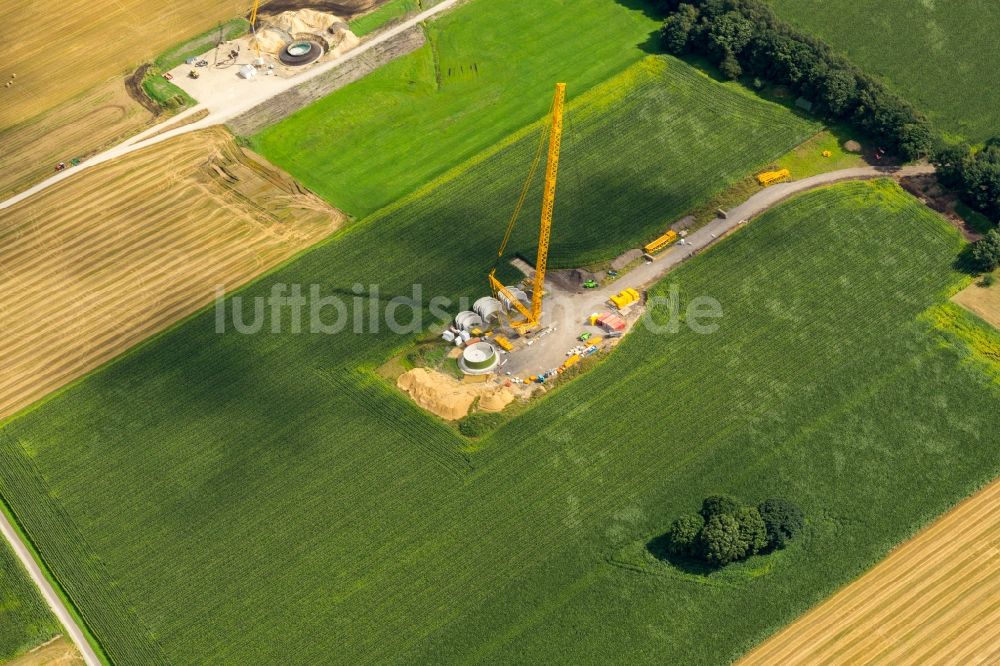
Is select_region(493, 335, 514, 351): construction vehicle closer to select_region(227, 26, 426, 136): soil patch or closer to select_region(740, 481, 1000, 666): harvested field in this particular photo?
select_region(740, 481, 1000, 666): harvested field

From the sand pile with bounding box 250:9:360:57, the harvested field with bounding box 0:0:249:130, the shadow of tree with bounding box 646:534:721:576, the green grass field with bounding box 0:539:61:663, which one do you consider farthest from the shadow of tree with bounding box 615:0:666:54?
the green grass field with bounding box 0:539:61:663

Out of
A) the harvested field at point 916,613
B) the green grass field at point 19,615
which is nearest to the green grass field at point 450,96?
the green grass field at point 19,615

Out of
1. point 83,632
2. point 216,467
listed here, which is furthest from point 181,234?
point 83,632

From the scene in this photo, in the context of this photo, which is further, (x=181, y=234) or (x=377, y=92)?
(x=377, y=92)

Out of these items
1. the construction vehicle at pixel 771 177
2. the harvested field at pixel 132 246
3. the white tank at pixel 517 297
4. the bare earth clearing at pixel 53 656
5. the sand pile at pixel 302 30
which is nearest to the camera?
the bare earth clearing at pixel 53 656

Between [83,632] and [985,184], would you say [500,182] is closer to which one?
[985,184]

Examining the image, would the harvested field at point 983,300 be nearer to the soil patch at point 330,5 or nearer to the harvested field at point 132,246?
the harvested field at point 132,246
